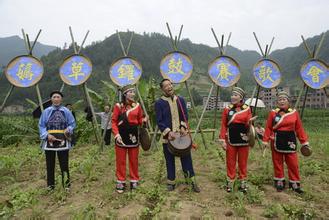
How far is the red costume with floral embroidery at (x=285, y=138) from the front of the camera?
15.4 feet

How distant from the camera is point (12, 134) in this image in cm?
1059

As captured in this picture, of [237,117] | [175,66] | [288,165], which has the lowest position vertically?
[288,165]

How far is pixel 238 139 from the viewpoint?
15.1 feet

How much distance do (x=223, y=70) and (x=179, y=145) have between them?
376 centimetres

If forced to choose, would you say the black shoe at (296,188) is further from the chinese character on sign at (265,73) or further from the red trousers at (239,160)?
the chinese character on sign at (265,73)

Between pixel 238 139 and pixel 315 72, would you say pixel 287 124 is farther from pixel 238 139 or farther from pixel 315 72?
pixel 315 72

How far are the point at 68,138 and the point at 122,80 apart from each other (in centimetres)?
325

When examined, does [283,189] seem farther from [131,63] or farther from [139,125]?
[131,63]

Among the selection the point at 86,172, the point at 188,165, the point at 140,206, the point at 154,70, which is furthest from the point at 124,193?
the point at 154,70

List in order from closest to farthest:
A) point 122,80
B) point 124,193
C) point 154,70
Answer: point 124,193 → point 122,80 → point 154,70

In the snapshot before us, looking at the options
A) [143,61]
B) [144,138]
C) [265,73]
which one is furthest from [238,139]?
[143,61]

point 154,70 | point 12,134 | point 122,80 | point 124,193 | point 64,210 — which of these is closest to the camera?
point 64,210

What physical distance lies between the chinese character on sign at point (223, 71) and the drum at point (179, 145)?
3.49m

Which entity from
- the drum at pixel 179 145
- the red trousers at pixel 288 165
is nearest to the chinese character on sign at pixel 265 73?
the red trousers at pixel 288 165
